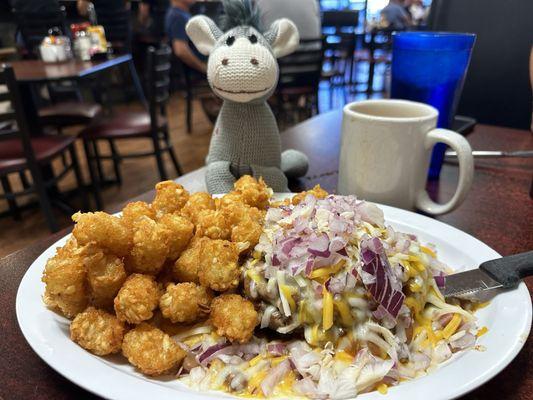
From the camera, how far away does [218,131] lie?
99 cm

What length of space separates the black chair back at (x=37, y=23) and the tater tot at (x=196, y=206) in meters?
3.95

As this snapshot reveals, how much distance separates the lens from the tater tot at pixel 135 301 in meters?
0.53

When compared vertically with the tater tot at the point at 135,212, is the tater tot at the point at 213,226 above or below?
below

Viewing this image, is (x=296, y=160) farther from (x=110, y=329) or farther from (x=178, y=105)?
(x=178, y=105)

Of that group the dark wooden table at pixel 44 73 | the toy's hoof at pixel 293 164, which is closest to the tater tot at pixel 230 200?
the toy's hoof at pixel 293 164

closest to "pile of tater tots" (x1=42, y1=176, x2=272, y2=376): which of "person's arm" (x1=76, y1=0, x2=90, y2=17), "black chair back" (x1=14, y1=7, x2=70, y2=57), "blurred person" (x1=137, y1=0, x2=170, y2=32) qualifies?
"black chair back" (x1=14, y1=7, x2=70, y2=57)

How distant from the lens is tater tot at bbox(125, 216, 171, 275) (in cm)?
57

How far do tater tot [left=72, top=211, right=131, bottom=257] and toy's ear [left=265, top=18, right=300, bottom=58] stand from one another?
578 millimetres

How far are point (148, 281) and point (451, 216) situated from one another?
0.69 metres

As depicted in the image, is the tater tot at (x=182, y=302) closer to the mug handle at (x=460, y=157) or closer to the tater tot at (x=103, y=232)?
the tater tot at (x=103, y=232)

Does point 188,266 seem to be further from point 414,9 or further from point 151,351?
point 414,9

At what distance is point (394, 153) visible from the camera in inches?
33.2

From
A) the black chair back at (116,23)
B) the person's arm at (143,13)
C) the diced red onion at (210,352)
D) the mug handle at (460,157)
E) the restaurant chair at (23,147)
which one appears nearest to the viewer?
the diced red onion at (210,352)

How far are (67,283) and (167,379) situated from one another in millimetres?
177
